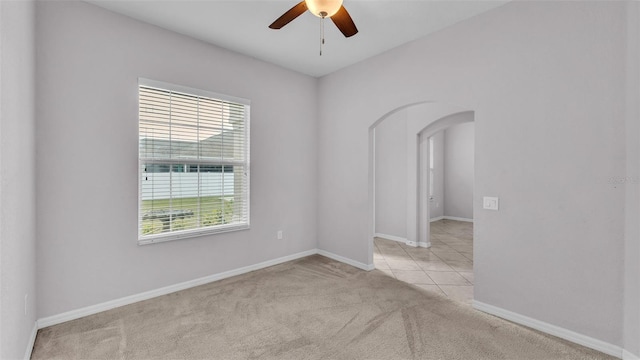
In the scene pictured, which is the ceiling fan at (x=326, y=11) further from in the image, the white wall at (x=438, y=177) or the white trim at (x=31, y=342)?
the white wall at (x=438, y=177)

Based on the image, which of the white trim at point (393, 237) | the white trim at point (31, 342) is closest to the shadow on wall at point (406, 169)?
the white trim at point (393, 237)

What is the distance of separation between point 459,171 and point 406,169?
3.74 metres

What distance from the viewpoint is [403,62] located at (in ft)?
10.9

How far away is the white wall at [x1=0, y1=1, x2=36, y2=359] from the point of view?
1448 mm

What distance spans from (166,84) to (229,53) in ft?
2.98

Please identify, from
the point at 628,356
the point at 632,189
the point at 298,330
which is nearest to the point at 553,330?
the point at 628,356

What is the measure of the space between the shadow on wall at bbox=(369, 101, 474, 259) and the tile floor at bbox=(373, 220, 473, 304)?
0.37 meters

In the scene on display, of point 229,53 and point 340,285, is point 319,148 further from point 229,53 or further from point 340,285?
point 340,285

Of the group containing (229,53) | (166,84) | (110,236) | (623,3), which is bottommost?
(110,236)

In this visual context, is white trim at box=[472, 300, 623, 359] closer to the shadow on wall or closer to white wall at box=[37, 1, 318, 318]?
the shadow on wall

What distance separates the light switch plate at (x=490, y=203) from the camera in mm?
2574

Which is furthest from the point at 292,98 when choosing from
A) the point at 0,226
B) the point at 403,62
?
the point at 0,226

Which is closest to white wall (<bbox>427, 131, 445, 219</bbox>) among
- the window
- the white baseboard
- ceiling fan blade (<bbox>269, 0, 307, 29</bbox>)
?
the white baseboard

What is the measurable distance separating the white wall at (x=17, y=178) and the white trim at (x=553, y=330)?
3.41m
